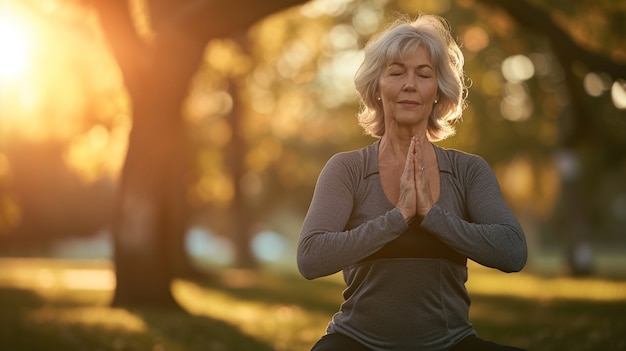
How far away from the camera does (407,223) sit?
376 cm

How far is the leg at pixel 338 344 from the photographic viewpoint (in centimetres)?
383

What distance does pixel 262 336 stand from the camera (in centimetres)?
1252

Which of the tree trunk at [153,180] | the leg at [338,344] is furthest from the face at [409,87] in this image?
the tree trunk at [153,180]

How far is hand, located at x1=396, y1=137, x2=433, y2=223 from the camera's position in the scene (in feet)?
12.4

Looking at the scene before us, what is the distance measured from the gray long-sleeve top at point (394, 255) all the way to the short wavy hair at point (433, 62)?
0.41 meters

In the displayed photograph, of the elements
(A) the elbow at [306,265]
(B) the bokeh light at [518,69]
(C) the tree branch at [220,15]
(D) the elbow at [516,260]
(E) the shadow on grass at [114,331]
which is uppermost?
(B) the bokeh light at [518,69]

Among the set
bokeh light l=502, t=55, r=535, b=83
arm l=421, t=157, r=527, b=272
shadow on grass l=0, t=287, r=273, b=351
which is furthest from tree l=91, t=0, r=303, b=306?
bokeh light l=502, t=55, r=535, b=83

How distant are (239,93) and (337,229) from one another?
3012cm

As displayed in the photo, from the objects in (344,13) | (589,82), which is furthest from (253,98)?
(589,82)

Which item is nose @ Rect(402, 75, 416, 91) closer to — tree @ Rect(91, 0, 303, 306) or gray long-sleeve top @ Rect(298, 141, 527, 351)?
gray long-sleeve top @ Rect(298, 141, 527, 351)

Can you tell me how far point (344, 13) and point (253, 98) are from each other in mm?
5914

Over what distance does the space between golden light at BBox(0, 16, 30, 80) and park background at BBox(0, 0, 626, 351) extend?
0.08 metres

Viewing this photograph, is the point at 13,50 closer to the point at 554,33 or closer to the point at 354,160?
the point at 554,33

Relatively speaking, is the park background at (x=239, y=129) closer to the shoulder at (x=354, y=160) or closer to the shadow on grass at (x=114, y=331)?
the shadow on grass at (x=114, y=331)
